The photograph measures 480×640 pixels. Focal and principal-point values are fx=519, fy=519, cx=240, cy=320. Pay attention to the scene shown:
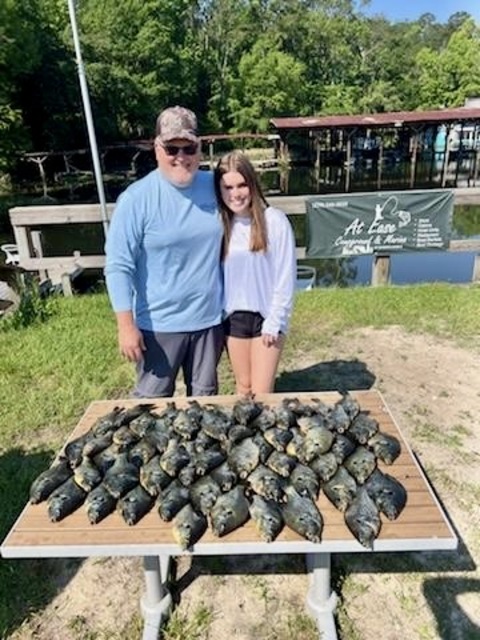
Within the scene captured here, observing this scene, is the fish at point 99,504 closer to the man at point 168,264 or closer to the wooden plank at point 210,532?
the wooden plank at point 210,532

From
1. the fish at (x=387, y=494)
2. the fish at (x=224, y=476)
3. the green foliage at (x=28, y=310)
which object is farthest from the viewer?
the green foliage at (x=28, y=310)

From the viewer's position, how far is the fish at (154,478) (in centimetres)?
199

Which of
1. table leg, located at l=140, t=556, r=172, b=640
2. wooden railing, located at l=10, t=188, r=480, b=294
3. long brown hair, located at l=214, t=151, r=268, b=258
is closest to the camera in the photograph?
table leg, located at l=140, t=556, r=172, b=640

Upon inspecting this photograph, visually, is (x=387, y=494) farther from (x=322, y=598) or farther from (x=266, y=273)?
(x=266, y=273)

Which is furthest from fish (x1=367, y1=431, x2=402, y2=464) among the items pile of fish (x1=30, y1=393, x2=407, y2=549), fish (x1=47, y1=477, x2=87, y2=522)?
fish (x1=47, y1=477, x2=87, y2=522)

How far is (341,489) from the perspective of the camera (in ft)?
6.32

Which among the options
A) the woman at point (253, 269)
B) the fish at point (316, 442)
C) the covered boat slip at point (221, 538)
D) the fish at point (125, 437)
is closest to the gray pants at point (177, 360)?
the woman at point (253, 269)

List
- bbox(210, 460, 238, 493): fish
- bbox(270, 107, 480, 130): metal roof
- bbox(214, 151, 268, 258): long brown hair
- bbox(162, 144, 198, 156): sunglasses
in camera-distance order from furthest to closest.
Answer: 1. bbox(270, 107, 480, 130): metal roof
2. bbox(214, 151, 268, 258): long brown hair
3. bbox(162, 144, 198, 156): sunglasses
4. bbox(210, 460, 238, 493): fish

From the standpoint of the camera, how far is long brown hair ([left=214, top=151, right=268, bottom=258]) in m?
2.50

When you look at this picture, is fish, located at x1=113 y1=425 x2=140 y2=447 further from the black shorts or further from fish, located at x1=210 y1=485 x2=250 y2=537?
the black shorts

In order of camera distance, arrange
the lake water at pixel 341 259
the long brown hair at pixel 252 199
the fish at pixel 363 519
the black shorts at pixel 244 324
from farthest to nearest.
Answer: the lake water at pixel 341 259
the black shorts at pixel 244 324
the long brown hair at pixel 252 199
the fish at pixel 363 519

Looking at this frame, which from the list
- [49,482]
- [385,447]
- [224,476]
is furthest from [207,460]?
[385,447]

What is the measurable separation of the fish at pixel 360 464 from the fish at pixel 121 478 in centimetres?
84

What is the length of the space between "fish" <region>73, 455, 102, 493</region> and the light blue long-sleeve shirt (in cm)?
77
